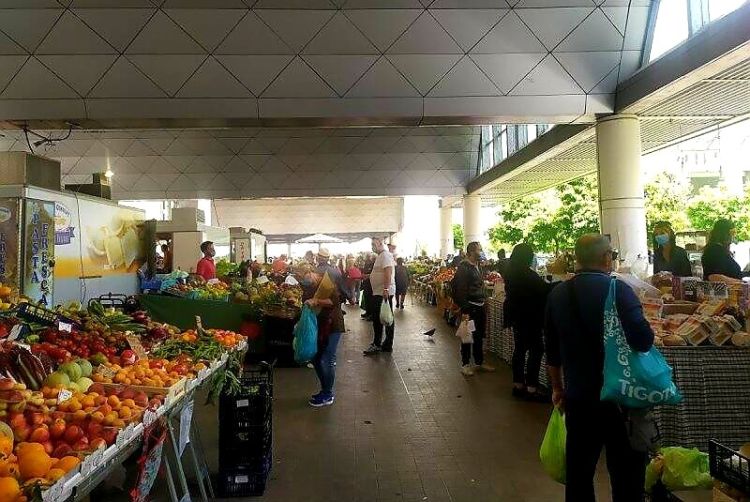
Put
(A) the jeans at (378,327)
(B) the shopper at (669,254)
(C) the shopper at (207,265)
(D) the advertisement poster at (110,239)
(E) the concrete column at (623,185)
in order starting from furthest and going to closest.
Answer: (C) the shopper at (207,265) → (A) the jeans at (378,327) → (E) the concrete column at (623,185) → (D) the advertisement poster at (110,239) → (B) the shopper at (669,254)

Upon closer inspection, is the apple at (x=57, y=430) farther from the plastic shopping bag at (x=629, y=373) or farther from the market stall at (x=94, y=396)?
the plastic shopping bag at (x=629, y=373)

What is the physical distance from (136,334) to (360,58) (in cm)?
557

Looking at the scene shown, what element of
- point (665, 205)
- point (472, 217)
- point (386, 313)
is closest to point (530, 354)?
point (386, 313)

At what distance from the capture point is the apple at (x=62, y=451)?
2.12 m

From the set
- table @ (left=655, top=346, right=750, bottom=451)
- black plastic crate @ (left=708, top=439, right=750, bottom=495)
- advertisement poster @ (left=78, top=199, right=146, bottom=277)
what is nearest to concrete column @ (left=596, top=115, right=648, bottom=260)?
table @ (left=655, top=346, right=750, bottom=451)

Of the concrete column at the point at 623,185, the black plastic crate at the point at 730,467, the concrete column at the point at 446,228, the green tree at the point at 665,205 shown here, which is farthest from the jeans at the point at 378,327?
the concrete column at the point at 446,228

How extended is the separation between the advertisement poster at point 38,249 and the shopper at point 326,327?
2930 millimetres

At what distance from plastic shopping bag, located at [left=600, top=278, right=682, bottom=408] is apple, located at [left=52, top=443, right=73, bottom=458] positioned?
224 centimetres

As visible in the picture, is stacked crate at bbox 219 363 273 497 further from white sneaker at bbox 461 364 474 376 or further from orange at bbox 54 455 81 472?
white sneaker at bbox 461 364 474 376

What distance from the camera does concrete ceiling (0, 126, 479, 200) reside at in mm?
14547

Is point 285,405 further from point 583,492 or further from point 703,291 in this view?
point 703,291

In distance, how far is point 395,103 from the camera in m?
8.42

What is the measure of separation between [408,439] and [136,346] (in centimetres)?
229

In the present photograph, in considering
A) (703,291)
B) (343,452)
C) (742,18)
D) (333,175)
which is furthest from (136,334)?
(333,175)
